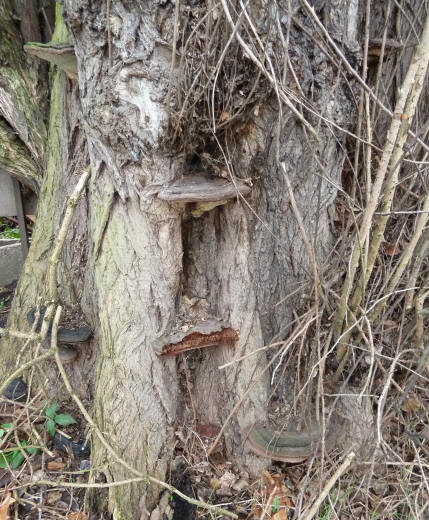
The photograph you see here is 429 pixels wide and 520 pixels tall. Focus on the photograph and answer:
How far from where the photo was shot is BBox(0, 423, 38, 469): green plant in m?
2.59

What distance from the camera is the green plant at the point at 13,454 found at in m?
2.59

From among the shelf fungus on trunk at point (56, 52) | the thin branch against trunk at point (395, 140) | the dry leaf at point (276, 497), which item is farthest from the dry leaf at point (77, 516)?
the shelf fungus on trunk at point (56, 52)

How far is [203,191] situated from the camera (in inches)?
83.4

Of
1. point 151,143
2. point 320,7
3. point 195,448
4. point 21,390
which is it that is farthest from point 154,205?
point 21,390

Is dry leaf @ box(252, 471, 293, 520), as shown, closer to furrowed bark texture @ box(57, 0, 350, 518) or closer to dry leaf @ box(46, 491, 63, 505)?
furrowed bark texture @ box(57, 0, 350, 518)

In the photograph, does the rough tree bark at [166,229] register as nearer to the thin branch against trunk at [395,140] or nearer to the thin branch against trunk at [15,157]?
the thin branch against trunk at [395,140]

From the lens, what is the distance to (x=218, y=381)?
267cm

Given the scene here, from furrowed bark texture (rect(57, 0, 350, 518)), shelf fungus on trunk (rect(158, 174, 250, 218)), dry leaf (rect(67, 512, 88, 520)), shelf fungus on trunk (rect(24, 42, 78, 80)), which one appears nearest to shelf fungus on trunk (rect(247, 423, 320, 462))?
furrowed bark texture (rect(57, 0, 350, 518))

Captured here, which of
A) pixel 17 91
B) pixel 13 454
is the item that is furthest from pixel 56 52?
pixel 13 454

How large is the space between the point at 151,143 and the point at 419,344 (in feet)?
5.68

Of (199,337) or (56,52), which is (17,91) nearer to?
(56,52)

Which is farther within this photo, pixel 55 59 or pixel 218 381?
pixel 218 381

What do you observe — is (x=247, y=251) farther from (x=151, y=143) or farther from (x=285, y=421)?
(x=285, y=421)

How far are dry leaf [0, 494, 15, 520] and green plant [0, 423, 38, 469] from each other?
7.8 inches
